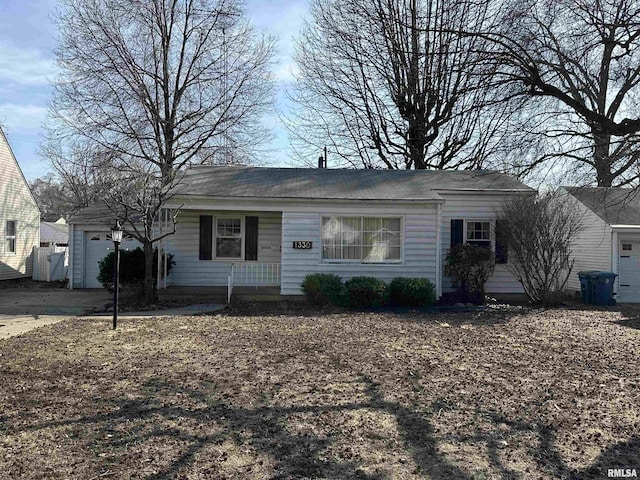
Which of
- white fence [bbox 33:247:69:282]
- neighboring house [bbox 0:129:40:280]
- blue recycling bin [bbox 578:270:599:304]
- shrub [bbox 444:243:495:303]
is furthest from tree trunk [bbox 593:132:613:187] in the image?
neighboring house [bbox 0:129:40:280]

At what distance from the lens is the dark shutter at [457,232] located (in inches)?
586

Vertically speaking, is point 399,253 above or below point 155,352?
above

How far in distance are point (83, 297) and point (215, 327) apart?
23.4 feet

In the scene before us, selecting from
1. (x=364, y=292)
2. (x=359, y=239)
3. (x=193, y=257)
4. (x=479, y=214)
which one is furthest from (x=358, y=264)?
(x=193, y=257)

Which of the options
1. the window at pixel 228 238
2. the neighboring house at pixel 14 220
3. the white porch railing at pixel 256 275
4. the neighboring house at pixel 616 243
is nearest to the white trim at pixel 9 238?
the neighboring house at pixel 14 220

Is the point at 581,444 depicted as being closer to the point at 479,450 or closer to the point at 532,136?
the point at 479,450

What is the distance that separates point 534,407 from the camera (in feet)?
16.8

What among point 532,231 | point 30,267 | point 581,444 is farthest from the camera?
point 30,267

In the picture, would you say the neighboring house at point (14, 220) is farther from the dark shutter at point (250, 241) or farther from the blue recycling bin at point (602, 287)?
the blue recycling bin at point (602, 287)

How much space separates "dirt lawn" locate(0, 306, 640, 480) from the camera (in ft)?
12.3

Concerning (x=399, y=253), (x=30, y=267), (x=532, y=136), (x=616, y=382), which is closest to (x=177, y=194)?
(x=399, y=253)

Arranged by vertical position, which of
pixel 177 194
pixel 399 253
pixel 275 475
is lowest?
pixel 275 475

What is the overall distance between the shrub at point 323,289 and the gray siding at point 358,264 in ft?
2.41

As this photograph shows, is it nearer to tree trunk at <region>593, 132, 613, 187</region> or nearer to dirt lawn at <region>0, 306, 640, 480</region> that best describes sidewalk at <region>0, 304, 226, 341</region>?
dirt lawn at <region>0, 306, 640, 480</region>
